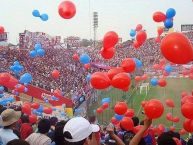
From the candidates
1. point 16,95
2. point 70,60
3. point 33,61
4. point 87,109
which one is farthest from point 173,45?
point 70,60

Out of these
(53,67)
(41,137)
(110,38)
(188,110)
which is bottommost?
(53,67)

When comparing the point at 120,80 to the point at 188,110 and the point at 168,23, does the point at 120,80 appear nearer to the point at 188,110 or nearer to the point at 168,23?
the point at 188,110

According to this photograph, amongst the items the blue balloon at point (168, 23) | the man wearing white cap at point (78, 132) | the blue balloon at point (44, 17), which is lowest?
the man wearing white cap at point (78, 132)

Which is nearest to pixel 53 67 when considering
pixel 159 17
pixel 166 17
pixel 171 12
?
pixel 159 17

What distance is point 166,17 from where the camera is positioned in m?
7.54

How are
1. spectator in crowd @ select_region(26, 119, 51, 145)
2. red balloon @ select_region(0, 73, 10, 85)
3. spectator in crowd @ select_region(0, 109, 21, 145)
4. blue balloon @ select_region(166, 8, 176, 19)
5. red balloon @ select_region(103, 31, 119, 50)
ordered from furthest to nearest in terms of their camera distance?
red balloon @ select_region(0, 73, 10, 85), red balloon @ select_region(103, 31, 119, 50), blue balloon @ select_region(166, 8, 176, 19), spectator in crowd @ select_region(0, 109, 21, 145), spectator in crowd @ select_region(26, 119, 51, 145)

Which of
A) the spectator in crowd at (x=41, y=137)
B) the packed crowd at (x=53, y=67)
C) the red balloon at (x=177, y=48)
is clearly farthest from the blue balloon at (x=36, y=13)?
the packed crowd at (x=53, y=67)

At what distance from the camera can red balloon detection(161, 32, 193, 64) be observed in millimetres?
3709

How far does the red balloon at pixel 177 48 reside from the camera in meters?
3.71

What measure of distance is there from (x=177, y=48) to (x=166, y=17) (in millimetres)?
4006

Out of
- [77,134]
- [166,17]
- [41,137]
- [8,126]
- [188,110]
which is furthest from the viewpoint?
[166,17]

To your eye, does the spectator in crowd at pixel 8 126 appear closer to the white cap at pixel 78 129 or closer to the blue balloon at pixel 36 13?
the white cap at pixel 78 129

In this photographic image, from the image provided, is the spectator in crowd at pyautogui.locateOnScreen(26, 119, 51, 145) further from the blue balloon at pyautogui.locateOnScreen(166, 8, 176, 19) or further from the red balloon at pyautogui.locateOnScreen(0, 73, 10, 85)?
the red balloon at pyautogui.locateOnScreen(0, 73, 10, 85)

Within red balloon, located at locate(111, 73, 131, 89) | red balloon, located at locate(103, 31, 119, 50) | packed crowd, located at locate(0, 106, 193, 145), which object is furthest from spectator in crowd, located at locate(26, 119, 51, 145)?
red balloon, located at locate(103, 31, 119, 50)
